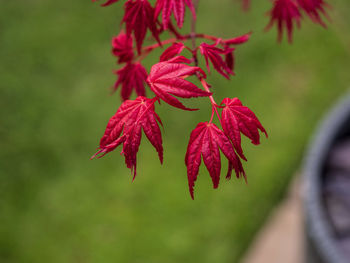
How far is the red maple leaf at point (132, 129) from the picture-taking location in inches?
36.5

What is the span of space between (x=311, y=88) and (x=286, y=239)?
43.1 inches

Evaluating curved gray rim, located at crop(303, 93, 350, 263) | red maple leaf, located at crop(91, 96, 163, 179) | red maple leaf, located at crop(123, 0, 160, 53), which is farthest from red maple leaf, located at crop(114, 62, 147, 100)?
curved gray rim, located at crop(303, 93, 350, 263)

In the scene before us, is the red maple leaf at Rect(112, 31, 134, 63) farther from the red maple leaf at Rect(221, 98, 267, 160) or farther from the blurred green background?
the blurred green background

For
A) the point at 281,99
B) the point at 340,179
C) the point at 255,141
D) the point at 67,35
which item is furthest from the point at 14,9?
the point at 255,141

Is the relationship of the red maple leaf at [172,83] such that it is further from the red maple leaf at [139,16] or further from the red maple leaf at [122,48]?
the red maple leaf at [122,48]

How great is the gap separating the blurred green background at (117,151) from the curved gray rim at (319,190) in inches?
27.0

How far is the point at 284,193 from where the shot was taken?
8.89 feet

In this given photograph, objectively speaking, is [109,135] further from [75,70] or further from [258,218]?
[75,70]

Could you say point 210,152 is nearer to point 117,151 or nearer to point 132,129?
point 132,129

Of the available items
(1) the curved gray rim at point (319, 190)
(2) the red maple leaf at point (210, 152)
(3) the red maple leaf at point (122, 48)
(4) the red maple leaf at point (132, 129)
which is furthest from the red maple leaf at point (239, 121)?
(1) the curved gray rim at point (319, 190)

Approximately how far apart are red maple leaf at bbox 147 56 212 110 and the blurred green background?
5.68 feet

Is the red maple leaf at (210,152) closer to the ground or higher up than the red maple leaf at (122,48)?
closer to the ground

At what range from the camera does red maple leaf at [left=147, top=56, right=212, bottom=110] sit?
2.98ft

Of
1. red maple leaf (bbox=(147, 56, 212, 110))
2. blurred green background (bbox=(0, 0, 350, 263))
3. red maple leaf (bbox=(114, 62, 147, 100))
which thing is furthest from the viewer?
blurred green background (bbox=(0, 0, 350, 263))
